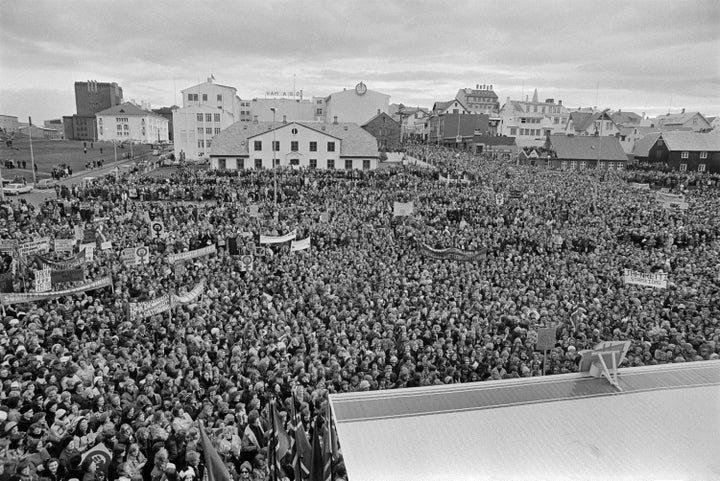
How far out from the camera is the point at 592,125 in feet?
255

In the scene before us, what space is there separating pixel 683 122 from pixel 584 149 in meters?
44.4

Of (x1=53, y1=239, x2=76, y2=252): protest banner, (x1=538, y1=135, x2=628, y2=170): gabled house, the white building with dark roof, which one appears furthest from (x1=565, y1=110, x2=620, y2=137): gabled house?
(x1=53, y1=239, x2=76, y2=252): protest banner

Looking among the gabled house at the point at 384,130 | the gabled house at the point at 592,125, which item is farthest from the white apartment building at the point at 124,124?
the gabled house at the point at 592,125

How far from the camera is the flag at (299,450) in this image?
6.61m

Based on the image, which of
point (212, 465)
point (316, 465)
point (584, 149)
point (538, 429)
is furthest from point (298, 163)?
point (538, 429)

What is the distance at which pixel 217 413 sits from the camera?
26.7 ft

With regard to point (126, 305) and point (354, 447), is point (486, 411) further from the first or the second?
point (126, 305)

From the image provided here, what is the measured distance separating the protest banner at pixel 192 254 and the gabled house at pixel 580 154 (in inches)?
1911

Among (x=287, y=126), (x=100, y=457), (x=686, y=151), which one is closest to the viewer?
(x=100, y=457)

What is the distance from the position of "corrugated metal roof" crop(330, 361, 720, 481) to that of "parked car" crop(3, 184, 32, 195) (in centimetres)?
3717

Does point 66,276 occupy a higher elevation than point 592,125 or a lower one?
lower

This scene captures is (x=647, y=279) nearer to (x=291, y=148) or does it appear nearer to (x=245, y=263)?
(x=245, y=263)

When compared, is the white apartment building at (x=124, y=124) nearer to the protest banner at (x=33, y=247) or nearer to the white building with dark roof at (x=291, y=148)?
the white building with dark roof at (x=291, y=148)

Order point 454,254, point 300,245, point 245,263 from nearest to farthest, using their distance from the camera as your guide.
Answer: point 245,263
point 454,254
point 300,245
